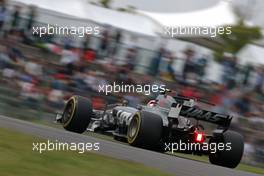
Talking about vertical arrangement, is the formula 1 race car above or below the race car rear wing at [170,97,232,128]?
below

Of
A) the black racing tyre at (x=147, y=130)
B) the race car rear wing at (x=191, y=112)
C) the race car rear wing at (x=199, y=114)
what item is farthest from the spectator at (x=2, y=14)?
the race car rear wing at (x=199, y=114)

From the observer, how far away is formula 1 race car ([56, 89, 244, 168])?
10484mm

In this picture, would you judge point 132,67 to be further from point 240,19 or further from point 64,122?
point 240,19

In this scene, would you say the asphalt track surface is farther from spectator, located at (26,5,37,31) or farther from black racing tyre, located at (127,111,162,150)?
spectator, located at (26,5,37,31)

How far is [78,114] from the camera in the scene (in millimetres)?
11805

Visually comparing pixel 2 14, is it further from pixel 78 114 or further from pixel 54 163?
pixel 54 163

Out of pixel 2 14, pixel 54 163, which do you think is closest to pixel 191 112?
pixel 54 163

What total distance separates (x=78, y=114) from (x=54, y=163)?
13.9ft

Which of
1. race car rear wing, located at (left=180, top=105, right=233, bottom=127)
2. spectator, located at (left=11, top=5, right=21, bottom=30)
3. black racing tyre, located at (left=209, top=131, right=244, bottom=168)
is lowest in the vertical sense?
black racing tyre, located at (left=209, top=131, right=244, bottom=168)

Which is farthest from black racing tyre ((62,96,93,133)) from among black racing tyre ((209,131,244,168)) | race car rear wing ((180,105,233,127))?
black racing tyre ((209,131,244,168))

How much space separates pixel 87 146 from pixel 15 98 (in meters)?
4.28

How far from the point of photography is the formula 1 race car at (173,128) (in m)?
10.5

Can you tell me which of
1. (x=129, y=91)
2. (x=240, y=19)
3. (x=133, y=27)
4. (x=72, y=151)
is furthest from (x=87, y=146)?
(x=240, y=19)

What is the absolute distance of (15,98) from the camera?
13.8 metres
